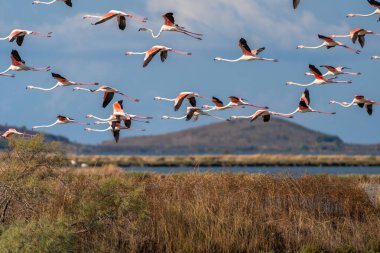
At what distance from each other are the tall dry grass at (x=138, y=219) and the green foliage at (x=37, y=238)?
0.7 inches

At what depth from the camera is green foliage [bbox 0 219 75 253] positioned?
15.1m

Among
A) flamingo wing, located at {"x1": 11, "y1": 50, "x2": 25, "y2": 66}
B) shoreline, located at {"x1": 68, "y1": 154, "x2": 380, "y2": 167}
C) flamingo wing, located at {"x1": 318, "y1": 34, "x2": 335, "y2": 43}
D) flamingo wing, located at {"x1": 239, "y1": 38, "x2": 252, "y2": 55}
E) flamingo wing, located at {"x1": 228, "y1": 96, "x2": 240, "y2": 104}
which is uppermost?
flamingo wing, located at {"x1": 318, "y1": 34, "x2": 335, "y2": 43}

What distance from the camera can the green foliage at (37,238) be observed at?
15.1 m

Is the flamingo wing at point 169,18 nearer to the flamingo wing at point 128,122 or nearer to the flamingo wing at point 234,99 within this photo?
the flamingo wing at point 234,99

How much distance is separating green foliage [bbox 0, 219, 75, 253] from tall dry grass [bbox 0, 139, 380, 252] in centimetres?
2

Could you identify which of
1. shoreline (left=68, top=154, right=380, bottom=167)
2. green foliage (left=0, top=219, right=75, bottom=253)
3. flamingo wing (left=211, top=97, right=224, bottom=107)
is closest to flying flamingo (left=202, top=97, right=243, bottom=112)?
flamingo wing (left=211, top=97, right=224, bottom=107)

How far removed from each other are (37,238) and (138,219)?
2349 mm

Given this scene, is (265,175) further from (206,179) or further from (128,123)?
(128,123)

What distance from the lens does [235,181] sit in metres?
21.0

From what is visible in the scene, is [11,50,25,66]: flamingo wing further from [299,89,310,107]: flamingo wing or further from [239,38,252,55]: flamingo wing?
[299,89,310,107]: flamingo wing

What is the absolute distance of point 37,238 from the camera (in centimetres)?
1526

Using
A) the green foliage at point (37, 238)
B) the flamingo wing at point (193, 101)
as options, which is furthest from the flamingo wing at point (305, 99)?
the green foliage at point (37, 238)

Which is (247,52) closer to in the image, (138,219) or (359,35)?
(359,35)

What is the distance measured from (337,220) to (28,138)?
23.0ft
